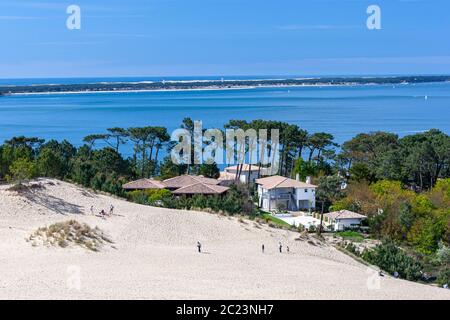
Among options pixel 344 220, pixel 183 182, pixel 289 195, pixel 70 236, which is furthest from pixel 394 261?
pixel 183 182

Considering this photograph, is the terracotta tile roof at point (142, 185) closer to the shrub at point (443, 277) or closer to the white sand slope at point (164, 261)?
the white sand slope at point (164, 261)

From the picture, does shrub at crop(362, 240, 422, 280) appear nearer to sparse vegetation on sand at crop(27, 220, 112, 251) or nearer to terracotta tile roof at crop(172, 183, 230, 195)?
sparse vegetation on sand at crop(27, 220, 112, 251)

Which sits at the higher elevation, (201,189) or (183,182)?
(183,182)

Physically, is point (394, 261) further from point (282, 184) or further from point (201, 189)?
point (201, 189)

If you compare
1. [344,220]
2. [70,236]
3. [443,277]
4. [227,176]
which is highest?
[70,236]

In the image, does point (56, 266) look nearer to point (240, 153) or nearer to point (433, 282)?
point (433, 282)
